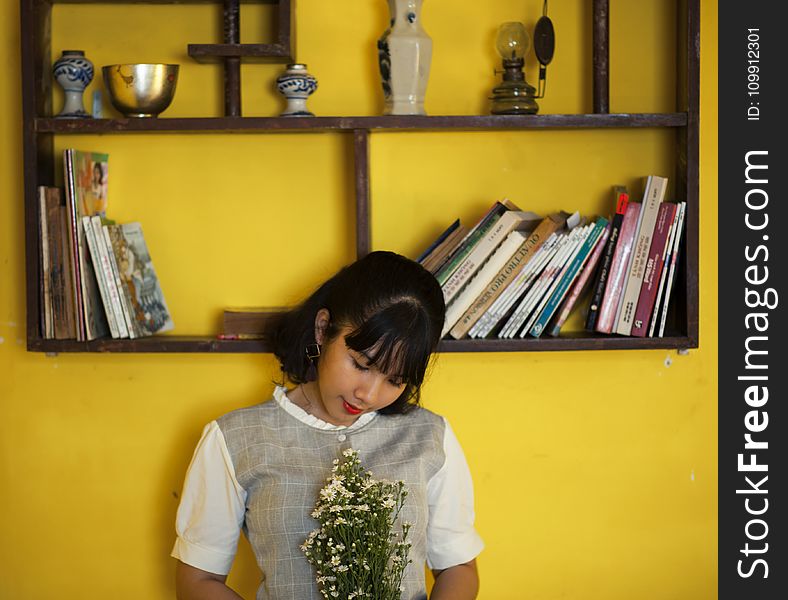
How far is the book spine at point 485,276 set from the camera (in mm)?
2096

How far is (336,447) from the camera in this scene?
1.78 meters

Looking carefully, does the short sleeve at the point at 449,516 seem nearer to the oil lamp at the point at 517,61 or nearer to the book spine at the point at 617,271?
the book spine at the point at 617,271

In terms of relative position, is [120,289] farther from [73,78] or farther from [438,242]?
[438,242]

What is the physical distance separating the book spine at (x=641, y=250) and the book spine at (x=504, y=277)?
19 cm

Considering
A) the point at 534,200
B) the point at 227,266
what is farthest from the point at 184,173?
the point at 534,200

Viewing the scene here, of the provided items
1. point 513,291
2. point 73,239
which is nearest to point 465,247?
point 513,291

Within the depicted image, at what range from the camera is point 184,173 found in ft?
7.52

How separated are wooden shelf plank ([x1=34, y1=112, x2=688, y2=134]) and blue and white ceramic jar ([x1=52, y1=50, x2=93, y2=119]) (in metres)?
0.07

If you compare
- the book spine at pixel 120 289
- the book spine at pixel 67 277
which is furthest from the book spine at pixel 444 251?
the book spine at pixel 67 277

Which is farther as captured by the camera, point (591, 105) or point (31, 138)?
point (591, 105)

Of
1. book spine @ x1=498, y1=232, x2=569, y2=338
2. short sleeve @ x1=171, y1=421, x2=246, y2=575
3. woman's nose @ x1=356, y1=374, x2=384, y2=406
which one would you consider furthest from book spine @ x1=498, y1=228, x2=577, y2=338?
short sleeve @ x1=171, y1=421, x2=246, y2=575

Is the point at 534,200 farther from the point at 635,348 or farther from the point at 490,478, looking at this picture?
the point at 490,478

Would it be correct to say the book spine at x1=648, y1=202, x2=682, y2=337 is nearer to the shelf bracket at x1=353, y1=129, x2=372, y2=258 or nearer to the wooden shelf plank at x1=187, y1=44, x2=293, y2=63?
→ the shelf bracket at x1=353, y1=129, x2=372, y2=258

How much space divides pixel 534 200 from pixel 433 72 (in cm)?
38
